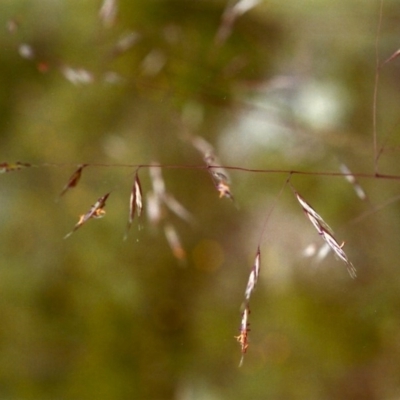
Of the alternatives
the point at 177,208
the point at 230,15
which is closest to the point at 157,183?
the point at 177,208

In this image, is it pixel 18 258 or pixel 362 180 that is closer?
pixel 362 180

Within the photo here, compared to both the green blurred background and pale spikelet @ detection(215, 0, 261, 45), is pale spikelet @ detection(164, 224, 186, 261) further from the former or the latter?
pale spikelet @ detection(215, 0, 261, 45)

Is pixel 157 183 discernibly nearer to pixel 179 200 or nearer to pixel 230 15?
pixel 179 200

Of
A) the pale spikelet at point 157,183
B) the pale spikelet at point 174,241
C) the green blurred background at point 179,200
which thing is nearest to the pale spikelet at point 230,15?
the green blurred background at point 179,200

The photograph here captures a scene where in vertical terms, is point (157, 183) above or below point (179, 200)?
above

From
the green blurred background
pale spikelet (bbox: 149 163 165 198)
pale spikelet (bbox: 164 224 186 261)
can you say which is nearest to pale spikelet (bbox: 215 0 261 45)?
the green blurred background

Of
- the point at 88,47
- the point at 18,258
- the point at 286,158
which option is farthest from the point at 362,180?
the point at 18,258

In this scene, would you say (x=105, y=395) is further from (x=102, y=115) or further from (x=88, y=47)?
(x=88, y=47)

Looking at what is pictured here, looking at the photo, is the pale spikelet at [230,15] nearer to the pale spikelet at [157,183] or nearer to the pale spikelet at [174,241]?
the pale spikelet at [157,183]
